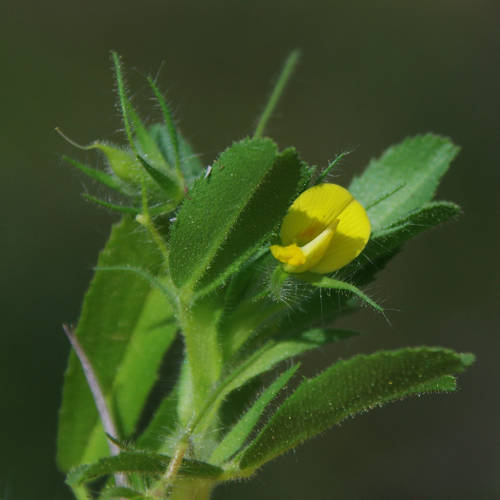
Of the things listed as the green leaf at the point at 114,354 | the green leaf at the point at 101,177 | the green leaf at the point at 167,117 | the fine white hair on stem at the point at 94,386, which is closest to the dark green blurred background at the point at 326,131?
the green leaf at the point at 114,354

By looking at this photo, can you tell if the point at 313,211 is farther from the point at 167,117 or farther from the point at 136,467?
the point at 136,467

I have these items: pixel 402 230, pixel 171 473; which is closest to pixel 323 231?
pixel 402 230

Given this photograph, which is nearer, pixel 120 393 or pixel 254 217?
pixel 254 217

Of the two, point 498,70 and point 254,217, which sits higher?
point 254,217

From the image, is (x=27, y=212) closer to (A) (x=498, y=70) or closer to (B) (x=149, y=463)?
(B) (x=149, y=463)

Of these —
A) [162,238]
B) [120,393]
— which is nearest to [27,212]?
[120,393]

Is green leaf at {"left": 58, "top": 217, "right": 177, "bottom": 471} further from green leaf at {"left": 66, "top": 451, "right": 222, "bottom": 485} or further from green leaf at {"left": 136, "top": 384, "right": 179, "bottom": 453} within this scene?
green leaf at {"left": 66, "top": 451, "right": 222, "bottom": 485}

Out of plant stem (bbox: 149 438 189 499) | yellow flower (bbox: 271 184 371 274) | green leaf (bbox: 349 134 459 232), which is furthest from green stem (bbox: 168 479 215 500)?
green leaf (bbox: 349 134 459 232)
